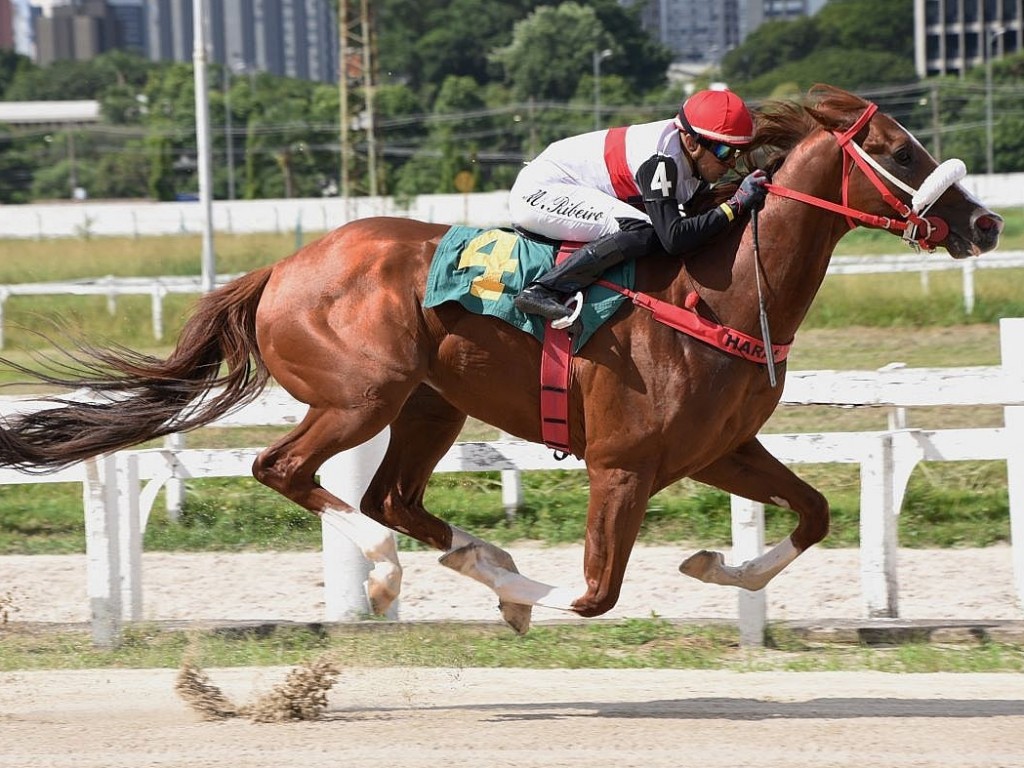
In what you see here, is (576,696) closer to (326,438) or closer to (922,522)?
(326,438)

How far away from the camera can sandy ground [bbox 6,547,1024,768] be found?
4.32 meters

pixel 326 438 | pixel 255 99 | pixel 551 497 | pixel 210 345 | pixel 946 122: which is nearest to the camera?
pixel 326 438

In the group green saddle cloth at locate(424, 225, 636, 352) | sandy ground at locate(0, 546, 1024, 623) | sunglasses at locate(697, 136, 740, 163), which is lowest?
sandy ground at locate(0, 546, 1024, 623)

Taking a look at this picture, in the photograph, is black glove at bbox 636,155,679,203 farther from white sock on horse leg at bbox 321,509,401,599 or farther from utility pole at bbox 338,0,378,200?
utility pole at bbox 338,0,378,200

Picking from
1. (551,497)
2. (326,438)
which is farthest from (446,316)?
(551,497)

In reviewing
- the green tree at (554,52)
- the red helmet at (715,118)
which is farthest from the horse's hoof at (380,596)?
the green tree at (554,52)

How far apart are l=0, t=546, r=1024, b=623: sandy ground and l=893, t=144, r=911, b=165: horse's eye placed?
2279 millimetres

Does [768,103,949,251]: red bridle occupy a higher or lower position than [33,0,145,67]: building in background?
lower

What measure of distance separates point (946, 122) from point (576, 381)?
57351 millimetres

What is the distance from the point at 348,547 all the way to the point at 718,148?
2.30 meters

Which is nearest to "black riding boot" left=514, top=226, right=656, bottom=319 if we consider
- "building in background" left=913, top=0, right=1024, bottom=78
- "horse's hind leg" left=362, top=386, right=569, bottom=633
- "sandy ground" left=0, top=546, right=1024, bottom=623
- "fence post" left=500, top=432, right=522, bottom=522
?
"horse's hind leg" left=362, top=386, right=569, bottom=633

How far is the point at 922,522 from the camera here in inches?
319

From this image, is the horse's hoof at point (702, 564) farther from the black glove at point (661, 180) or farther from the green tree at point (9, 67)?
the green tree at point (9, 67)

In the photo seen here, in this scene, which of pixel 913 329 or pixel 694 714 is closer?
pixel 694 714
